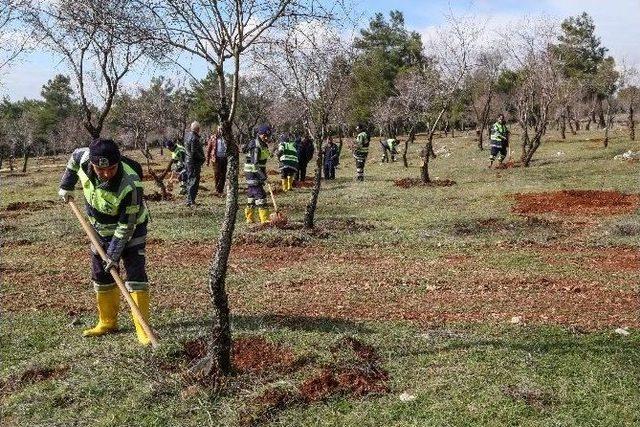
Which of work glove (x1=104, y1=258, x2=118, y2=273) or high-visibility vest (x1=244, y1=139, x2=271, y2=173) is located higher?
high-visibility vest (x1=244, y1=139, x2=271, y2=173)

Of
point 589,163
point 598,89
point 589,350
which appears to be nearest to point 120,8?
point 589,350

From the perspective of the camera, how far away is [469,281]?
937 centimetres

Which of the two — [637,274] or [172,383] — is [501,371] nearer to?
[172,383]

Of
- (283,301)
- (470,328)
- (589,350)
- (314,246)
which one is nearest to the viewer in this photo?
(589,350)

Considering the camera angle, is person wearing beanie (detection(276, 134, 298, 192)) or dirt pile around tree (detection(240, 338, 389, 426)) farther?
person wearing beanie (detection(276, 134, 298, 192))

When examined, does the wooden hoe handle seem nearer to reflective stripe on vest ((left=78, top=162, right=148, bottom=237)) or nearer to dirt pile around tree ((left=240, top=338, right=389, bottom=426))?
reflective stripe on vest ((left=78, top=162, right=148, bottom=237))

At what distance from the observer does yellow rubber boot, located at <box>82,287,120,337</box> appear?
6.85 meters

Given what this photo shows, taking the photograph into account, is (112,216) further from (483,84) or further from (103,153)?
(483,84)

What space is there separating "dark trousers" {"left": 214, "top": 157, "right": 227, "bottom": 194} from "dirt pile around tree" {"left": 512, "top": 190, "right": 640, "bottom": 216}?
29.4 feet

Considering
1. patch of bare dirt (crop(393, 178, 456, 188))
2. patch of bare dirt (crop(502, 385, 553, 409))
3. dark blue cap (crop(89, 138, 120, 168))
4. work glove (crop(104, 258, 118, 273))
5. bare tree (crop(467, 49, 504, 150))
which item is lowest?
patch of bare dirt (crop(502, 385, 553, 409))

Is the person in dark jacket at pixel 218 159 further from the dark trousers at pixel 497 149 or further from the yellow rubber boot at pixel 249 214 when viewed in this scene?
the dark trousers at pixel 497 149

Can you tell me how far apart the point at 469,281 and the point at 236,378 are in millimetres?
4983

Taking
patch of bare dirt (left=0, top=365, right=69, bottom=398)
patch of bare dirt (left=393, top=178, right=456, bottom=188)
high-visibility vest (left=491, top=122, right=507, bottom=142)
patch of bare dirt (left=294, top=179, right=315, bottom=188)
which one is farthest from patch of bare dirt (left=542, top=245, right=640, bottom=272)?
high-visibility vest (left=491, top=122, right=507, bottom=142)

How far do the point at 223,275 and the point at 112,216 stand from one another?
1960 millimetres
